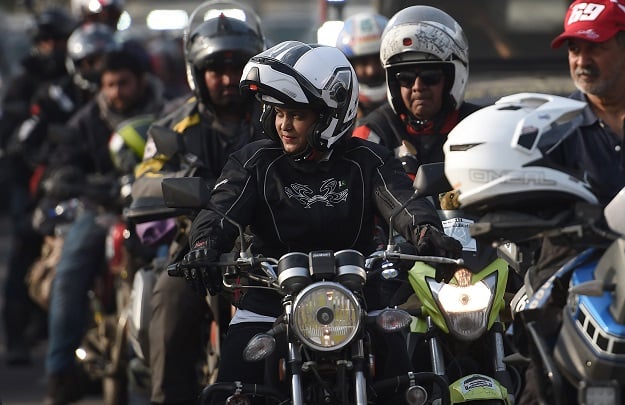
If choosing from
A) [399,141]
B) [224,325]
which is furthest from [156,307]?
[399,141]

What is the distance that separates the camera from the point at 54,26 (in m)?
15.0

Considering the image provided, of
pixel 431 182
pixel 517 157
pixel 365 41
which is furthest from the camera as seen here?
pixel 365 41

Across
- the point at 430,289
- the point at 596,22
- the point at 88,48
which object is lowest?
the point at 430,289

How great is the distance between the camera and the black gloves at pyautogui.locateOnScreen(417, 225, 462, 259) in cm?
666

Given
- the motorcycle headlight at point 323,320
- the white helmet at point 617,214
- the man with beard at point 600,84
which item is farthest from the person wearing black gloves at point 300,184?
the white helmet at point 617,214

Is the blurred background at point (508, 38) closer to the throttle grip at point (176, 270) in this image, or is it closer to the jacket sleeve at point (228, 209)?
the jacket sleeve at point (228, 209)

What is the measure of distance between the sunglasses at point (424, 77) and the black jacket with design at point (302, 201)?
1.33 meters

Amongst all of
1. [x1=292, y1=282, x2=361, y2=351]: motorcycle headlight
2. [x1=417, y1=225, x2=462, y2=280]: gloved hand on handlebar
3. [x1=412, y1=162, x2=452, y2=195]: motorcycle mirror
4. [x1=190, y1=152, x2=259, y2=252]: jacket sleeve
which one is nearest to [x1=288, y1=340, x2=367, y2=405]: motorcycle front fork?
[x1=292, y1=282, x2=361, y2=351]: motorcycle headlight

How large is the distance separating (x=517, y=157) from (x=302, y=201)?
54.1 inches

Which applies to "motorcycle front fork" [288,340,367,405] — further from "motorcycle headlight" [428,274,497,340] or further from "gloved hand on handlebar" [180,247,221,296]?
"motorcycle headlight" [428,274,497,340]

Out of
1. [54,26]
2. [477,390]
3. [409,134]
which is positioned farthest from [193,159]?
[54,26]

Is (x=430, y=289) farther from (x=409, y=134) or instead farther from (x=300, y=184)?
(x=409, y=134)

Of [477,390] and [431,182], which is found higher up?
[431,182]

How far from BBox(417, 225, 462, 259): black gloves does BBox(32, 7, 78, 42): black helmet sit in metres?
8.65
